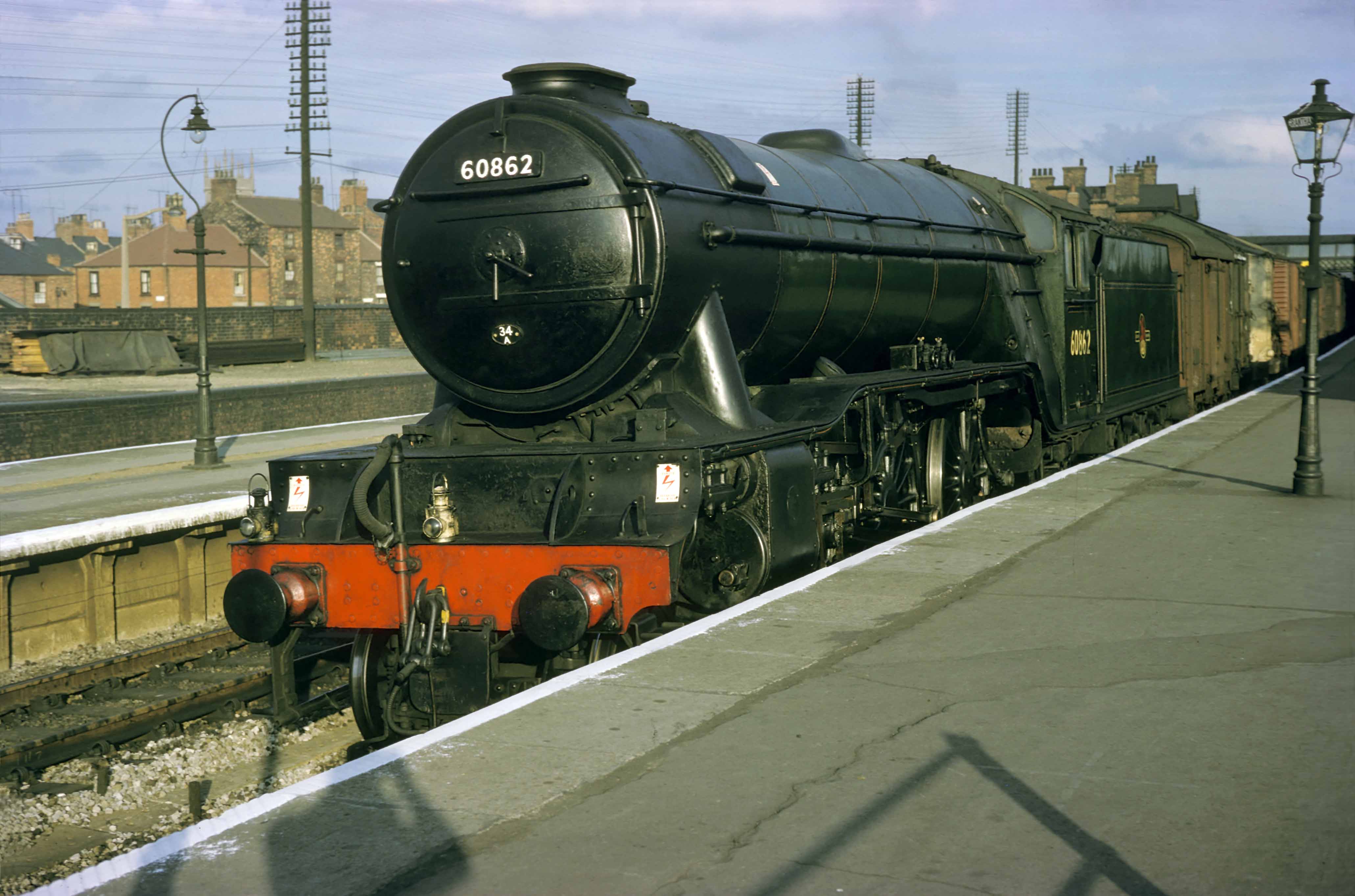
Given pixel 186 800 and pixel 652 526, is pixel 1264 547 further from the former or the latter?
pixel 186 800

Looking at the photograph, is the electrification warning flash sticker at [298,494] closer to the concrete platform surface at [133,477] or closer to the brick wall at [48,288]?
the concrete platform surface at [133,477]

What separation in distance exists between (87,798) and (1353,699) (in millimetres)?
5942

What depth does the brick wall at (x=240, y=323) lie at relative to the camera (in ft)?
87.7

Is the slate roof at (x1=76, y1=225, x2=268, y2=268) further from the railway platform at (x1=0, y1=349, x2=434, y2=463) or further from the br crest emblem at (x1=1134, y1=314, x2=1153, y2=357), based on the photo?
the br crest emblem at (x1=1134, y1=314, x2=1153, y2=357)

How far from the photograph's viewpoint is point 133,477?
1381 centimetres

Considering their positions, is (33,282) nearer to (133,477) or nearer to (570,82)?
(133,477)

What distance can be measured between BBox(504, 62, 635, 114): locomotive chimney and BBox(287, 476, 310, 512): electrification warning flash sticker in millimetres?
2360

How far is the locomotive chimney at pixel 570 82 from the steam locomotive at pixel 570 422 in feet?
0.06

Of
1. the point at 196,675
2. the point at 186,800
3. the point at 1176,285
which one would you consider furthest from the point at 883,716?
the point at 1176,285

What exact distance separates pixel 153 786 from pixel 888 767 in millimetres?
4421

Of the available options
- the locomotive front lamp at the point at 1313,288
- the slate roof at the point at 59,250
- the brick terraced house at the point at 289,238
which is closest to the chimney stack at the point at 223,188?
the brick terraced house at the point at 289,238

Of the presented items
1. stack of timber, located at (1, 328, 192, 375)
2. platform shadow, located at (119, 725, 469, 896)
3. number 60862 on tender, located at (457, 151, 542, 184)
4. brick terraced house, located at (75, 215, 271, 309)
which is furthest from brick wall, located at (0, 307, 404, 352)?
brick terraced house, located at (75, 215, 271, 309)

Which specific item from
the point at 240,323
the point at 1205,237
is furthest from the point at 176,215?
the point at 1205,237

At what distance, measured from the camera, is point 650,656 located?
5.48 metres
